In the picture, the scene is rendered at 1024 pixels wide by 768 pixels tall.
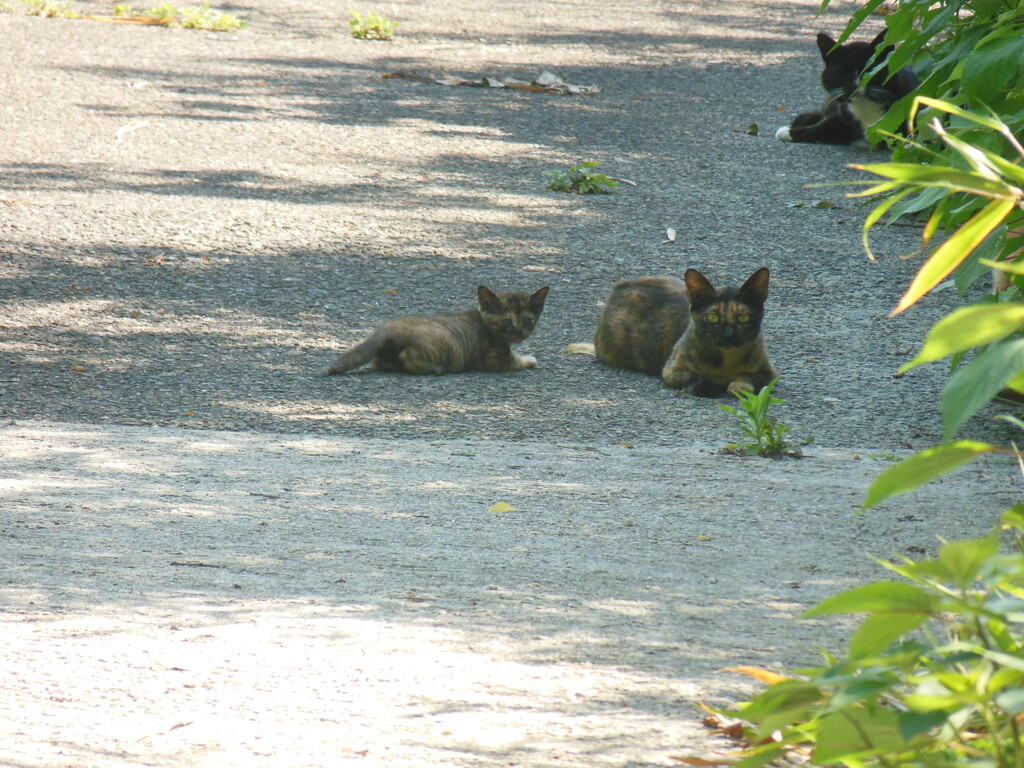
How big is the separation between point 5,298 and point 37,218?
163 cm

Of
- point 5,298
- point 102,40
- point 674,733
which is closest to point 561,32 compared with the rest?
point 102,40

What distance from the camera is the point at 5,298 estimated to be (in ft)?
21.7

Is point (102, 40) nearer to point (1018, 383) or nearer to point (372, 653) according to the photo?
point (372, 653)

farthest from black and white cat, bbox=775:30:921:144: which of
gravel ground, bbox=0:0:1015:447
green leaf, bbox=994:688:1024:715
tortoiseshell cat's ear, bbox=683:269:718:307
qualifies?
green leaf, bbox=994:688:1024:715

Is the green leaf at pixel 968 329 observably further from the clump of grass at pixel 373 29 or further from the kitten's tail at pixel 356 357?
the clump of grass at pixel 373 29

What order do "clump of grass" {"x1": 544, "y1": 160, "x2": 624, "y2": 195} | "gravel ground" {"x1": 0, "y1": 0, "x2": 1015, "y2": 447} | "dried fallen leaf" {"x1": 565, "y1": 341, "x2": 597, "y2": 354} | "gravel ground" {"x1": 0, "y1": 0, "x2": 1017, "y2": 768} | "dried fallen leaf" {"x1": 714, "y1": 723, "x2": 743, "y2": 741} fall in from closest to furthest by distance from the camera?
"dried fallen leaf" {"x1": 714, "y1": 723, "x2": 743, "y2": 741} → "gravel ground" {"x1": 0, "y1": 0, "x2": 1017, "y2": 768} → "gravel ground" {"x1": 0, "y1": 0, "x2": 1015, "y2": 447} → "dried fallen leaf" {"x1": 565, "y1": 341, "x2": 597, "y2": 354} → "clump of grass" {"x1": 544, "y1": 160, "x2": 624, "y2": 195}

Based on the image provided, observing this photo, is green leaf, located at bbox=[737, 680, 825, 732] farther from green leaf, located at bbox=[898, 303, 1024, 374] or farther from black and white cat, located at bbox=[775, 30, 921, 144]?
black and white cat, located at bbox=[775, 30, 921, 144]

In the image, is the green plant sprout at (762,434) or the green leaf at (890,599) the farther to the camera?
the green plant sprout at (762,434)

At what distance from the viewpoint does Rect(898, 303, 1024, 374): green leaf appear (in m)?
1.02

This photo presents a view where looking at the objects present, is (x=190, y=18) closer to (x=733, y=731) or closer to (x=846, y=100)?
(x=846, y=100)

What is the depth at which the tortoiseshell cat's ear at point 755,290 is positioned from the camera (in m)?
5.77

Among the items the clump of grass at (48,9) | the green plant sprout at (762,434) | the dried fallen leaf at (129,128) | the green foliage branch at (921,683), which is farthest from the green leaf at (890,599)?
the clump of grass at (48,9)

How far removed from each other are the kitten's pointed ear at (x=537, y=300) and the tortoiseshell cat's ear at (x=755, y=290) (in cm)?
121

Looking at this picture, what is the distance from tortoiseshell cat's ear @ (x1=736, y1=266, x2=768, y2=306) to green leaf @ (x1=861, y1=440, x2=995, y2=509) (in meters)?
4.74
